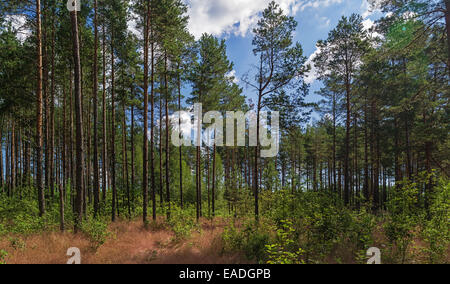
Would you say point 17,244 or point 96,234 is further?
point 96,234

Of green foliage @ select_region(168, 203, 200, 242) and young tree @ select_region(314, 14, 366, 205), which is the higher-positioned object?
young tree @ select_region(314, 14, 366, 205)

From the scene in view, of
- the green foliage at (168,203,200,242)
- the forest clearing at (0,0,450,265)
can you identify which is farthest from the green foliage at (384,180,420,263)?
the green foliage at (168,203,200,242)

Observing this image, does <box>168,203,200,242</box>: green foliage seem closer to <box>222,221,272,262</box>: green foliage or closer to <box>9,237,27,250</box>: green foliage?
<box>222,221,272,262</box>: green foliage

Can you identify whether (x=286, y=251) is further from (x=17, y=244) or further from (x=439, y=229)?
(x=17, y=244)

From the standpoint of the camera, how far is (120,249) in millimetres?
7242

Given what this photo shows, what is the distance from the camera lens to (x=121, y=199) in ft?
48.9

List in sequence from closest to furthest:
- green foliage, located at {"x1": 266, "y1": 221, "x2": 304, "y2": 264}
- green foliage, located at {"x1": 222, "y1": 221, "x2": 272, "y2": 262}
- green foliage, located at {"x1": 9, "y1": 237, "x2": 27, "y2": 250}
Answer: green foliage, located at {"x1": 266, "y1": 221, "x2": 304, "y2": 264}, green foliage, located at {"x1": 9, "y1": 237, "x2": 27, "y2": 250}, green foliage, located at {"x1": 222, "y1": 221, "x2": 272, "y2": 262}

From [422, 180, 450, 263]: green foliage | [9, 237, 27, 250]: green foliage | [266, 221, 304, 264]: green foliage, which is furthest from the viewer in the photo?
[9, 237, 27, 250]: green foliage

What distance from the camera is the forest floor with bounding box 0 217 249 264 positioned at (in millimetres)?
6211

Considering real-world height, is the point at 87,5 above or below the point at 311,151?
above

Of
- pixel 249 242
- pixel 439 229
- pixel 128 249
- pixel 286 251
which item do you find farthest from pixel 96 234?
pixel 439 229

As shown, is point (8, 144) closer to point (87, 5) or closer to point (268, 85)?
point (87, 5)
